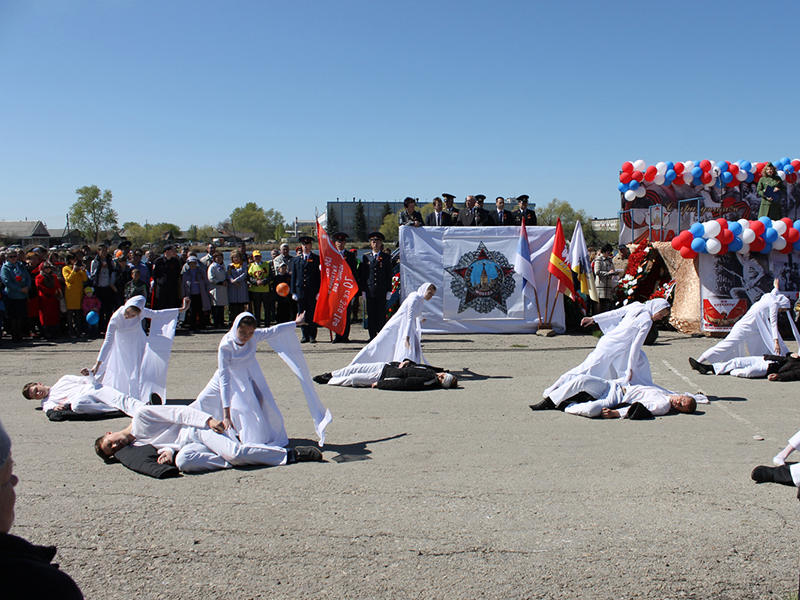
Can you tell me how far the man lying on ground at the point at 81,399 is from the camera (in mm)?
7254

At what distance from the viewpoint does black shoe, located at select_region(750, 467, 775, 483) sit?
5.04m

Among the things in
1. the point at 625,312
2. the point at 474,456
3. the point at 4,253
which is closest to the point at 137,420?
the point at 474,456

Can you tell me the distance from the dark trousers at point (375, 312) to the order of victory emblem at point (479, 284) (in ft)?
7.52

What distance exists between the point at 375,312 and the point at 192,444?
766 cm

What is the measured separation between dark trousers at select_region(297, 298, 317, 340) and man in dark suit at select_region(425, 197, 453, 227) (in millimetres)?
3612

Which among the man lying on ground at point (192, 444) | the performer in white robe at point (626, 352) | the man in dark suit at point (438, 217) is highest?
the man in dark suit at point (438, 217)

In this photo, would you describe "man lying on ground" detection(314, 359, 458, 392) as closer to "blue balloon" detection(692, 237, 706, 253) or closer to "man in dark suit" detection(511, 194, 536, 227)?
"man in dark suit" detection(511, 194, 536, 227)

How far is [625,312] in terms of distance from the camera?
8.36 meters

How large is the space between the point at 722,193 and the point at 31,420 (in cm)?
1954

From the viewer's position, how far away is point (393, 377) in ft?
29.5

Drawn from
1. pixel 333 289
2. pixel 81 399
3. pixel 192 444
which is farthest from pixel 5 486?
pixel 333 289

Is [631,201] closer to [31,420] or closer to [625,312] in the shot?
[625,312]

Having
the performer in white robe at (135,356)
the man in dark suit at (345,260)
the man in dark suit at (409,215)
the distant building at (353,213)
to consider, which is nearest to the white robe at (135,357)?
the performer in white robe at (135,356)

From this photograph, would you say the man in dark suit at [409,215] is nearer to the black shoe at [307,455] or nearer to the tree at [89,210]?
the black shoe at [307,455]
